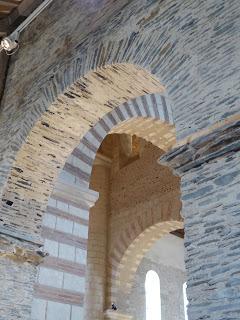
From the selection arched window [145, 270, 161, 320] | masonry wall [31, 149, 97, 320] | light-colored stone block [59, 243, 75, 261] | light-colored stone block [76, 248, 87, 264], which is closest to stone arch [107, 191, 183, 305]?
arched window [145, 270, 161, 320]

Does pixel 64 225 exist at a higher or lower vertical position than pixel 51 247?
higher

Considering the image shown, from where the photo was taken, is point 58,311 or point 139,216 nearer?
point 58,311

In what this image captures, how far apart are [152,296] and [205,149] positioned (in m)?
10.3

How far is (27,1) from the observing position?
835cm

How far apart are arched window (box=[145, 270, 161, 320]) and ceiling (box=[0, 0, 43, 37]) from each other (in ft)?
25.7

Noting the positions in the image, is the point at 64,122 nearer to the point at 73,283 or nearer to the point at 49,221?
the point at 49,221

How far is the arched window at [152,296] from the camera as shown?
12938 mm

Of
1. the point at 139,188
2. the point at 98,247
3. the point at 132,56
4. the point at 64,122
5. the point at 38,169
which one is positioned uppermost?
the point at 139,188

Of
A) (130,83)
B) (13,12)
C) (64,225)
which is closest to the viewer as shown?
(130,83)

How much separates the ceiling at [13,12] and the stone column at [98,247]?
17.5 ft

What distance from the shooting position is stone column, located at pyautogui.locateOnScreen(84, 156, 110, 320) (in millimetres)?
11087

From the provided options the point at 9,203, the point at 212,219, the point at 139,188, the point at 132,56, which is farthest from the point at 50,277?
the point at 139,188

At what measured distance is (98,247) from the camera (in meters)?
11.9

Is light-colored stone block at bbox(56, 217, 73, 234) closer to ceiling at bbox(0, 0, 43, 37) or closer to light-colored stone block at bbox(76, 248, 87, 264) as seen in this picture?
light-colored stone block at bbox(76, 248, 87, 264)
